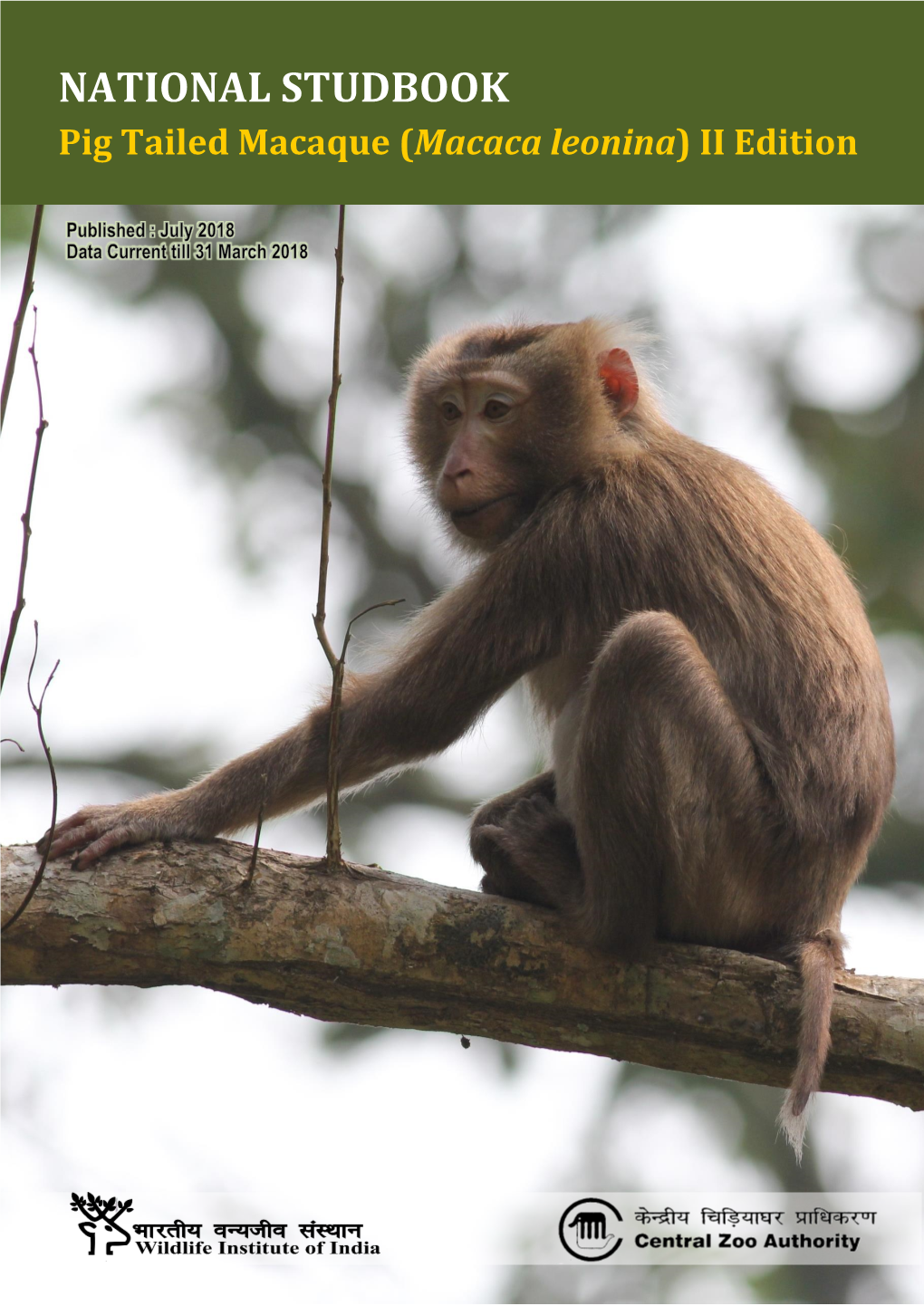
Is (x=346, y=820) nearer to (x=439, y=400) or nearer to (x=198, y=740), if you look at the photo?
(x=198, y=740)

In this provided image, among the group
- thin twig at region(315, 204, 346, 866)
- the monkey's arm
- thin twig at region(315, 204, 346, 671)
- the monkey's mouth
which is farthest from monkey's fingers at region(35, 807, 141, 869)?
the monkey's mouth

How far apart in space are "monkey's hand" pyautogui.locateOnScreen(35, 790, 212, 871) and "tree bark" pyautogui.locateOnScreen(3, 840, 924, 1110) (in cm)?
7

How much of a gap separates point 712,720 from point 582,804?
68 centimetres

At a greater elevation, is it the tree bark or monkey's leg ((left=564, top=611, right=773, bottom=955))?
monkey's leg ((left=564, top=611, right=773, bottom=955))

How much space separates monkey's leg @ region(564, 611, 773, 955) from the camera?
18.9ft

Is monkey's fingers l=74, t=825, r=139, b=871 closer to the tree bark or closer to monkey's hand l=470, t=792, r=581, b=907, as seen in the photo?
the tree bark

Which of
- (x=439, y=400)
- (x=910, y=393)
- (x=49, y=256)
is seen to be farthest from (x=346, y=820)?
(x=439, y=400)

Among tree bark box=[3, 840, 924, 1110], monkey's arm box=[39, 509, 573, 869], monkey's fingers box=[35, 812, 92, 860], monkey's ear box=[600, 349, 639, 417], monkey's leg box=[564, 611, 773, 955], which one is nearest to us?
tree bark box=[3, 840, 924, 1110]

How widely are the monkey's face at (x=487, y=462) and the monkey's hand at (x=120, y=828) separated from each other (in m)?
2.19

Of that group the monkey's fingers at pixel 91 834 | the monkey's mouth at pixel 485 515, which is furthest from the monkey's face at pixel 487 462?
the monkey's fingers at pixel 91 834

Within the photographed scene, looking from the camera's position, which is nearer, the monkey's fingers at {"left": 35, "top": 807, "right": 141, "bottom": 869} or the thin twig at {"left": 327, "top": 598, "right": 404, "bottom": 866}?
the thin twig at {"left": 327, "top": 598, "right": 404, "bottom": 866}

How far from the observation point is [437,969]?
569cm

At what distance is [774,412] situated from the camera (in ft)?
67.6

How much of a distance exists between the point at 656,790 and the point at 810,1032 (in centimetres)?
117
